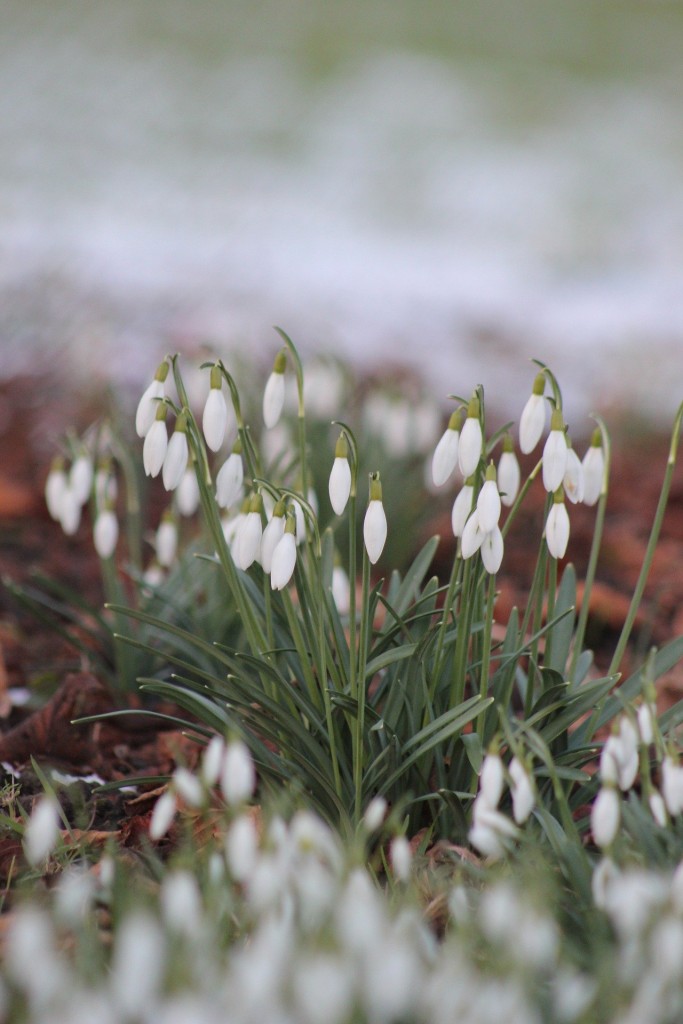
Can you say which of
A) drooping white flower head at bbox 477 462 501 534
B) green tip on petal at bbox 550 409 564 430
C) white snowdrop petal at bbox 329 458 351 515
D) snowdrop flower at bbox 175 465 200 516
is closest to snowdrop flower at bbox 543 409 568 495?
green tip on petal at bbox 550 409 564 430

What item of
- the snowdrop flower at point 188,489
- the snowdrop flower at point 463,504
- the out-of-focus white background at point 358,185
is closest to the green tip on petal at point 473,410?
the snowdrop flower at point 463,504

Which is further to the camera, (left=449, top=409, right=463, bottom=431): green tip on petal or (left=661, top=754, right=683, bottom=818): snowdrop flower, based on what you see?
(left=449, top=409, right=463, bottom=431): green tip on petal

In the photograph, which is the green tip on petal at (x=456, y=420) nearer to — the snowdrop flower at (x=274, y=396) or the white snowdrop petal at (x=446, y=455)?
the white snowdrop petal at (x=446, y=455)

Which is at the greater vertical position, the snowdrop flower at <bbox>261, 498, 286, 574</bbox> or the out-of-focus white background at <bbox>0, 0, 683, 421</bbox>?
the snowdrop flower at <bbox>261, 498, 286, 574</bbox>

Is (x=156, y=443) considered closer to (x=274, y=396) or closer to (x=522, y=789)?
(x=274, y=396)

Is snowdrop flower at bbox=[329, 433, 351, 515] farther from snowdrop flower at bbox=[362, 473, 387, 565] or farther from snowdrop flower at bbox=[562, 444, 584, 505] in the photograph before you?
snowdrop flower at bbox=[562, 444, 584, 505]

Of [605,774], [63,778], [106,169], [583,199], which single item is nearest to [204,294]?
[106,169]

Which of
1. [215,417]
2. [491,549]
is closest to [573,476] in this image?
[491,549]

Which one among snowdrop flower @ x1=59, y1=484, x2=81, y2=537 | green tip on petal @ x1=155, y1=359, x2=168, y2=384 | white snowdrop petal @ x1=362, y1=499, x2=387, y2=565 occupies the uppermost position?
green tip on petal @ x1=155, y1=359, x2=168, y2=384
